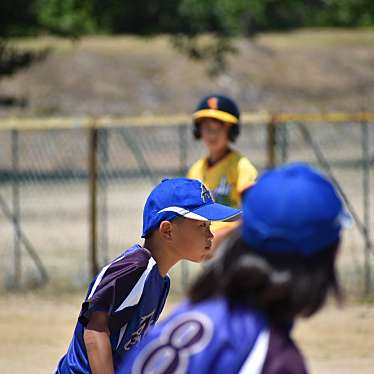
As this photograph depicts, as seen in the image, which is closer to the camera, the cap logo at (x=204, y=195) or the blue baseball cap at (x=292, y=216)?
the blue baseball cap at (x=292, y=216)

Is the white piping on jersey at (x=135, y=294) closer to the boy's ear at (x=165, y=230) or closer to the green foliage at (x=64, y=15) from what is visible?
the boy's ear at (x=165, y=230)

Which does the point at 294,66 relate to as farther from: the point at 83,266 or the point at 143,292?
the point at 143,292

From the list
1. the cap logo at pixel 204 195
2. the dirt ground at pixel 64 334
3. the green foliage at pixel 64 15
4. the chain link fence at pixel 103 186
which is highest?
the green foliage at pixel 64 15

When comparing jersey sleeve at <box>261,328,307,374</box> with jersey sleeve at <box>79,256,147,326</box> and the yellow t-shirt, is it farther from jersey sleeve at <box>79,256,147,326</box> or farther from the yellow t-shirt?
the yellow t-shirt

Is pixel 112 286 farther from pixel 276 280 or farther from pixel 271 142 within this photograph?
pixel 271 142

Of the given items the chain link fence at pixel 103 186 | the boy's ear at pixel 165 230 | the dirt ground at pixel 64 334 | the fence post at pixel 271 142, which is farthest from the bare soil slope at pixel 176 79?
the boy's ear at pixel 165 230

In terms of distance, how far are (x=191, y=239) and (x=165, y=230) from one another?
15cm

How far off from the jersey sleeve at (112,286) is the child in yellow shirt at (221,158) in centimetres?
354

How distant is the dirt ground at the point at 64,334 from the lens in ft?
27.0

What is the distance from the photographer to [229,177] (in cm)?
723

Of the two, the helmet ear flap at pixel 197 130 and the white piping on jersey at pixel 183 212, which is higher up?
the helmet ear flap at pixel 197 130

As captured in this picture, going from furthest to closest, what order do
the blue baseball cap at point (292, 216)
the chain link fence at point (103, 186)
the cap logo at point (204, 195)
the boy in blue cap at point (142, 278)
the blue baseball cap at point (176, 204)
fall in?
the chain link fence at point (103, 186)
the cap logo at point (204, 195)
the blue baseball cap at point (176, 204)
the boy in blue cap at point (142, 278)
the blue baseball cap at point (292, 216)

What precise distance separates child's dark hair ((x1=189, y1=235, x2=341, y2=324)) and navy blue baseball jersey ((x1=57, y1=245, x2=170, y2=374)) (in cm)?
144

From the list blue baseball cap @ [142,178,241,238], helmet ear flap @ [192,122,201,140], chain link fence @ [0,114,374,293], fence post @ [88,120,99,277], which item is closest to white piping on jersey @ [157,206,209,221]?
blue baseball cap @ [142,178,241,238]
